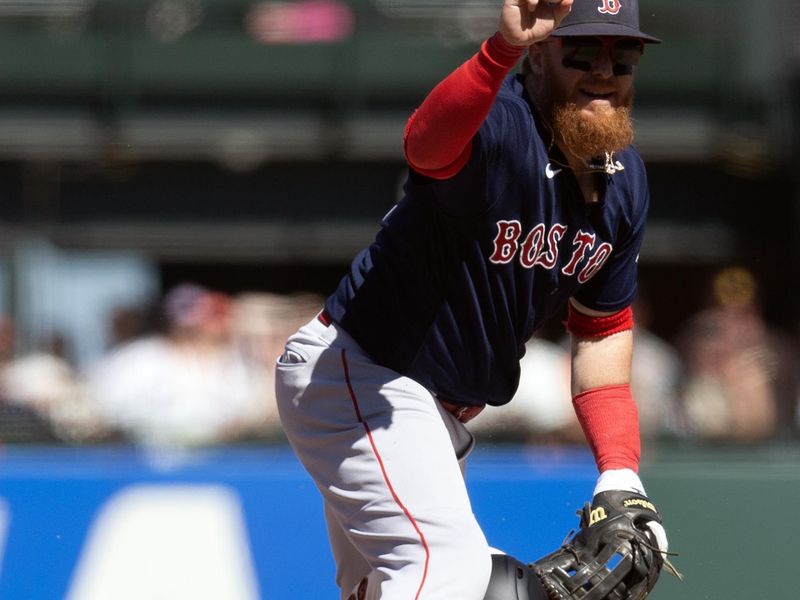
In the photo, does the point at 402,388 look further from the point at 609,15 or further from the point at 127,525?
the point at 127,525

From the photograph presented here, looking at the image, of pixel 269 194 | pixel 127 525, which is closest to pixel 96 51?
pixel 269 194

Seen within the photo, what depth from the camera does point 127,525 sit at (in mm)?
4984

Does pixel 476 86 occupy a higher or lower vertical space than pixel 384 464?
higher

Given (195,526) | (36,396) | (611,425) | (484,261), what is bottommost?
(36,396)

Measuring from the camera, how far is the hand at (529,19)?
2.85m

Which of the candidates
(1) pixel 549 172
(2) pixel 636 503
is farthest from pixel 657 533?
(1) pixel 549 172

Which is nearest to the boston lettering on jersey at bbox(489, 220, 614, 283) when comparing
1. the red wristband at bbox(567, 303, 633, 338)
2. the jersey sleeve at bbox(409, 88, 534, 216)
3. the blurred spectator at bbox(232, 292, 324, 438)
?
the jersey sleeve at bbox(409, 88, 534, 216)

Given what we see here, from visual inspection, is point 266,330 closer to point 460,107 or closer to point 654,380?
point 654,380

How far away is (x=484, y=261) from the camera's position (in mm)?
3297

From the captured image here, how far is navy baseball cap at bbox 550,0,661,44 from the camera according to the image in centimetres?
331

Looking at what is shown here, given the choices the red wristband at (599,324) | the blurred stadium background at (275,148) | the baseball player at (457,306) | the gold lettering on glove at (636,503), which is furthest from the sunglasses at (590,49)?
the blurred stadium background at (275,148)

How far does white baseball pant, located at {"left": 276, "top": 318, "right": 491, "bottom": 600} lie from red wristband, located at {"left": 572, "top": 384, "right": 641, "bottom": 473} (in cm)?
37

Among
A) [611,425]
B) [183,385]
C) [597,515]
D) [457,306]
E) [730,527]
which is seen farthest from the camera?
[183,385]

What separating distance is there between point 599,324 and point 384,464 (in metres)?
0.84
